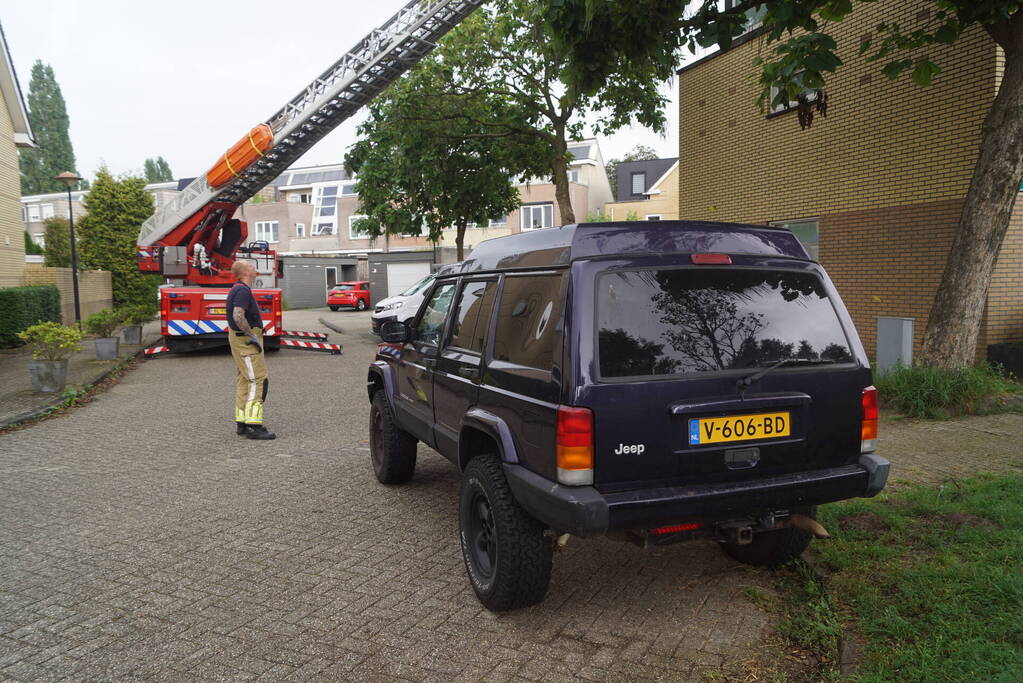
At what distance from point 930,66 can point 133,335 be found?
17.2 m

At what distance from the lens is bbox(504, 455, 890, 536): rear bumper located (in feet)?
9.82

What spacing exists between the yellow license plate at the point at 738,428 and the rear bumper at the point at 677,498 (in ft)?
0.67

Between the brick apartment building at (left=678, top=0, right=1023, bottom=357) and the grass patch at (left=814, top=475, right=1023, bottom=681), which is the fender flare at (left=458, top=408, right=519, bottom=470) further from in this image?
the brick apartment building at (left=678, top=0, right=1023, bottom=357)

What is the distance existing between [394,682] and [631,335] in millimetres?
1789

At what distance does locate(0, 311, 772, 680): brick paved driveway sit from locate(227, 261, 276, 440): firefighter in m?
1.08

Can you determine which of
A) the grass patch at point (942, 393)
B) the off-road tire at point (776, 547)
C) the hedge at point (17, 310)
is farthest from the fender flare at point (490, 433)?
the hedge at point (17, 310)

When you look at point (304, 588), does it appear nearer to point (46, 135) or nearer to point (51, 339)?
point (51, 339)

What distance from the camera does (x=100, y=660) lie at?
3.26 m

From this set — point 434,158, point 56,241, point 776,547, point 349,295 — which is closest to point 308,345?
point 434,158

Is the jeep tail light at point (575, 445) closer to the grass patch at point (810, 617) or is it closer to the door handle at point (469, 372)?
the door handle at point (469, 372)

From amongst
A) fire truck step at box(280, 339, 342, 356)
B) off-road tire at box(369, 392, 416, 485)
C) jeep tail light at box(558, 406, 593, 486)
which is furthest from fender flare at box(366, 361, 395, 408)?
fire truck step at box(280, 339, 342, 356)

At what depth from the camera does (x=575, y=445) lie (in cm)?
301

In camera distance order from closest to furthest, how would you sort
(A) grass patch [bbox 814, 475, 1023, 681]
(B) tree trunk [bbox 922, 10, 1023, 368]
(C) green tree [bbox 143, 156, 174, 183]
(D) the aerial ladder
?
(A) grass patch [bbox 814, 475, 1023, 681] < (B) tree trunk [bbox 922, 10, 1023, 368] < (D) the aerial ladder < (C) green tree [bbox 143, 156, 174, 183]

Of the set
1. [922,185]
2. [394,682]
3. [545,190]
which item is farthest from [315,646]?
[545,190]
